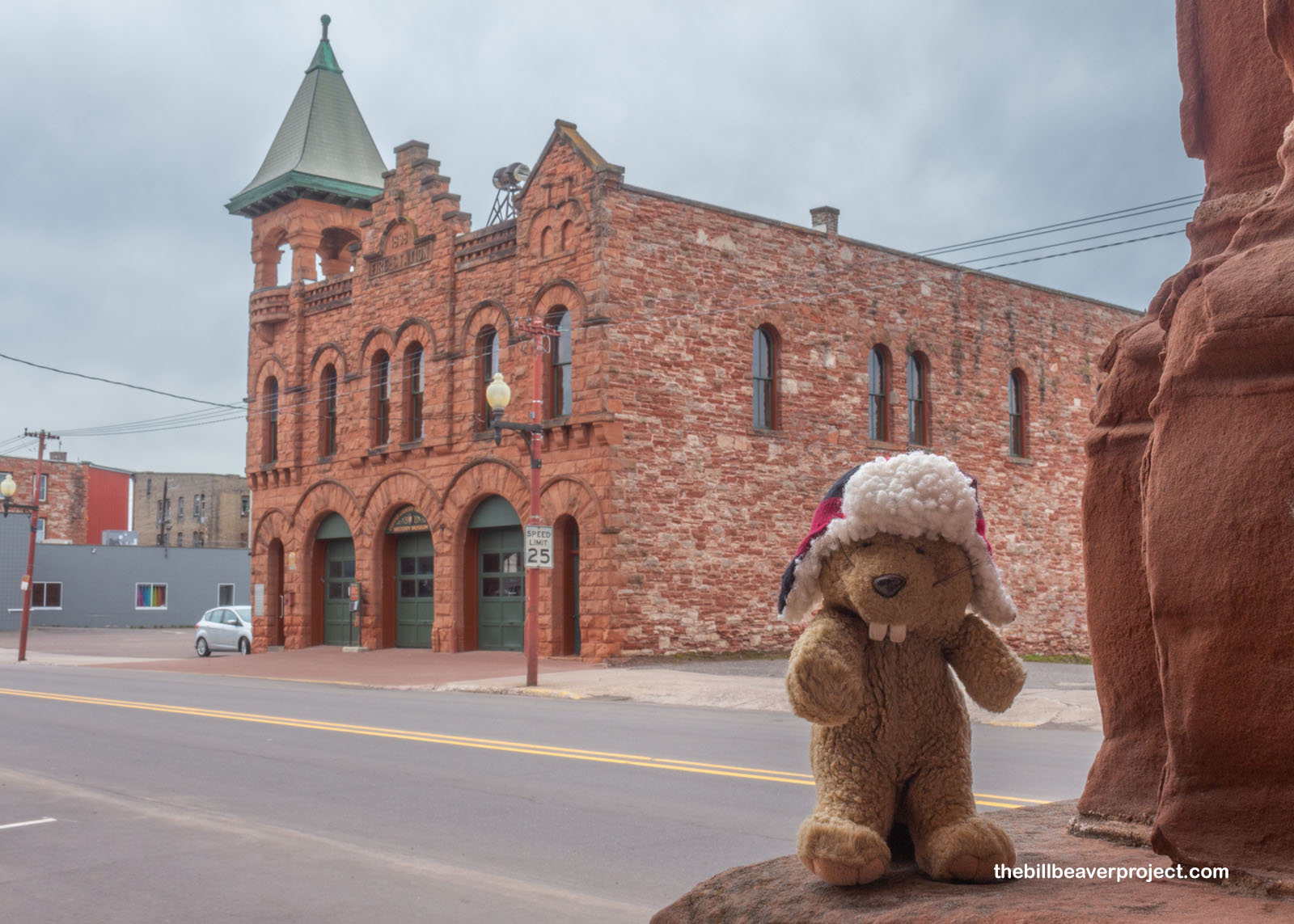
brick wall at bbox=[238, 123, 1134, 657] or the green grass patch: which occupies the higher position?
brick wall at bbox=[238, 123, 1134, 657]

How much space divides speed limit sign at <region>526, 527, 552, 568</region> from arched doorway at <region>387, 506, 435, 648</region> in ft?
27.7

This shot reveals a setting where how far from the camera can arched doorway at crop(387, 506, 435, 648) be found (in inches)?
1114

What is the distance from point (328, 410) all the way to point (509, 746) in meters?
21.1

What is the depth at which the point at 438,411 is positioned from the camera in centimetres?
2741

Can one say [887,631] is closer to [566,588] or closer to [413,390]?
[566,588]

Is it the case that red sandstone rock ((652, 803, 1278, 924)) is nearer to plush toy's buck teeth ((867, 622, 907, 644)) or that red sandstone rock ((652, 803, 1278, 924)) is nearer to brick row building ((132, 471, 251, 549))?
plush toy's buck teeth ((867, 622, 907, 644))

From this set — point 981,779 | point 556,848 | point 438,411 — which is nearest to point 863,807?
point 556,848

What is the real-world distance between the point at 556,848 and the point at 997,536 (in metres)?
23.4

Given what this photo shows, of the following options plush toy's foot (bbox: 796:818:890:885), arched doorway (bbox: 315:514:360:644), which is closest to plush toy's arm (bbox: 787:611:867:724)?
plush toy's foot (bbox: 796:818:890:885)

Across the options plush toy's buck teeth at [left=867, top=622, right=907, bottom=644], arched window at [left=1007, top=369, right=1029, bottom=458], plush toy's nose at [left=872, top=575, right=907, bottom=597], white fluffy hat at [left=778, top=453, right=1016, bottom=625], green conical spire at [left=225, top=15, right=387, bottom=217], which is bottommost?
plush toy's buck teeth at [left=867, top=622, right=907, bottom=644]

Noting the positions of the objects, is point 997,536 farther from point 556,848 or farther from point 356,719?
point 556,848

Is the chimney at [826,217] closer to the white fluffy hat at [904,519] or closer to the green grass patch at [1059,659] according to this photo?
the green grass patch at [1059,659]

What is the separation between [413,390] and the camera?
28.8 m

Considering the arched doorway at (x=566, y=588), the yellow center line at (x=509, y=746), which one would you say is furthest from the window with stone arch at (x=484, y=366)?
the yellow center line at (x=509, y=746)
